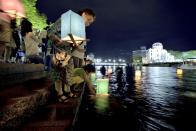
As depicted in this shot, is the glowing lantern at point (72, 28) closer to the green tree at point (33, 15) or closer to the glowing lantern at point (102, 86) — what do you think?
the glowing lantern at point (102, 86)

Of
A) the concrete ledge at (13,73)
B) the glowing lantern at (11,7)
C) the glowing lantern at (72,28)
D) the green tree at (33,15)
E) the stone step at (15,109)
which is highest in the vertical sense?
the green tree at (33,15)

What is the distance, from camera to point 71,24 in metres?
6.14

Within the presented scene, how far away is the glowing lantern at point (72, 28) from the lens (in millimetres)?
6117

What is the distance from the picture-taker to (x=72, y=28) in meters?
6.13

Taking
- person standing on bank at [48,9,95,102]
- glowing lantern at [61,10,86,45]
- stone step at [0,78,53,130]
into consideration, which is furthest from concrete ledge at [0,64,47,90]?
glowing lantern at [61,10,86,45]

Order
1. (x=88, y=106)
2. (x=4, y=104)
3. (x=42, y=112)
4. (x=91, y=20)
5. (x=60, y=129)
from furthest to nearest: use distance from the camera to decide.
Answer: (x=88, y=106), (x=91, y=20), (x=42, y=112), (x=60, y=129), (x=4, y=104)

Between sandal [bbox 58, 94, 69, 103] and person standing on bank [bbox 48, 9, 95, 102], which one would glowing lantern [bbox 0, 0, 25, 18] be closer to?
person standing on bank [bbox 48, 9, 95, 102]

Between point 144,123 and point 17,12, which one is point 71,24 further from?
point 144,123

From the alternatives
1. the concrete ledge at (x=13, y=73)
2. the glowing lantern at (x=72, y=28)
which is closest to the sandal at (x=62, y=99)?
the concrete ledge at (x=13, y=73)

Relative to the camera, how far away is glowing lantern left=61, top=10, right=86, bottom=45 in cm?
612

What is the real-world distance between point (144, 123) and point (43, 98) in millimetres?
3439

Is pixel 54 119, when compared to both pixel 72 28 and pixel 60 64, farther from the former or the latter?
pixel 72 28

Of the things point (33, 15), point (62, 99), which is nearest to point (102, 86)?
point (62, 99)

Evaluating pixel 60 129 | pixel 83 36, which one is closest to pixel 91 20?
pixel 83 36
